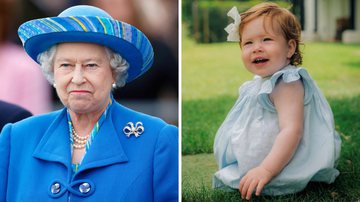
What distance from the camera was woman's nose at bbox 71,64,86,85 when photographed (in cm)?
297

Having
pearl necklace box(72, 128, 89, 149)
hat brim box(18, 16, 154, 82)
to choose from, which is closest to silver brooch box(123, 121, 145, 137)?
pearl necklace box(72, 128, 89, 149)

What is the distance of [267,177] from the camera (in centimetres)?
336

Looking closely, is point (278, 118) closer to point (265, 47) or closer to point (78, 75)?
point (265, 47)

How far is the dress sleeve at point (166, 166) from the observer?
3.08 metres

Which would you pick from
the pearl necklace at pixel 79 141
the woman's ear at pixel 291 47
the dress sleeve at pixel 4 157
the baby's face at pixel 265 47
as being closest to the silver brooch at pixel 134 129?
the pearl necklace at pixel 79 141

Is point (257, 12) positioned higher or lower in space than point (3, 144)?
higher

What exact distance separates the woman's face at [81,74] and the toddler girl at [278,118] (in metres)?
0.79

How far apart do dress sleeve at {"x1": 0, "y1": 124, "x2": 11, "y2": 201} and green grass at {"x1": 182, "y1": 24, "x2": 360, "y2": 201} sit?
95 centimetres

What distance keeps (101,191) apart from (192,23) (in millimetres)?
1502

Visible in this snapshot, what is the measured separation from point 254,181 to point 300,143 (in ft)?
0.98

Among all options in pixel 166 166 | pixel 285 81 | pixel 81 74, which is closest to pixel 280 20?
pixel 285 81

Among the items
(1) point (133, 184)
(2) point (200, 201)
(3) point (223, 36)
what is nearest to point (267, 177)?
(2) point (200, 201)

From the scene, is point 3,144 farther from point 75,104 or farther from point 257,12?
point 257,12

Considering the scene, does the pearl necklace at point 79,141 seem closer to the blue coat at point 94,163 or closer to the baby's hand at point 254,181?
the blue coat at point 94,163
